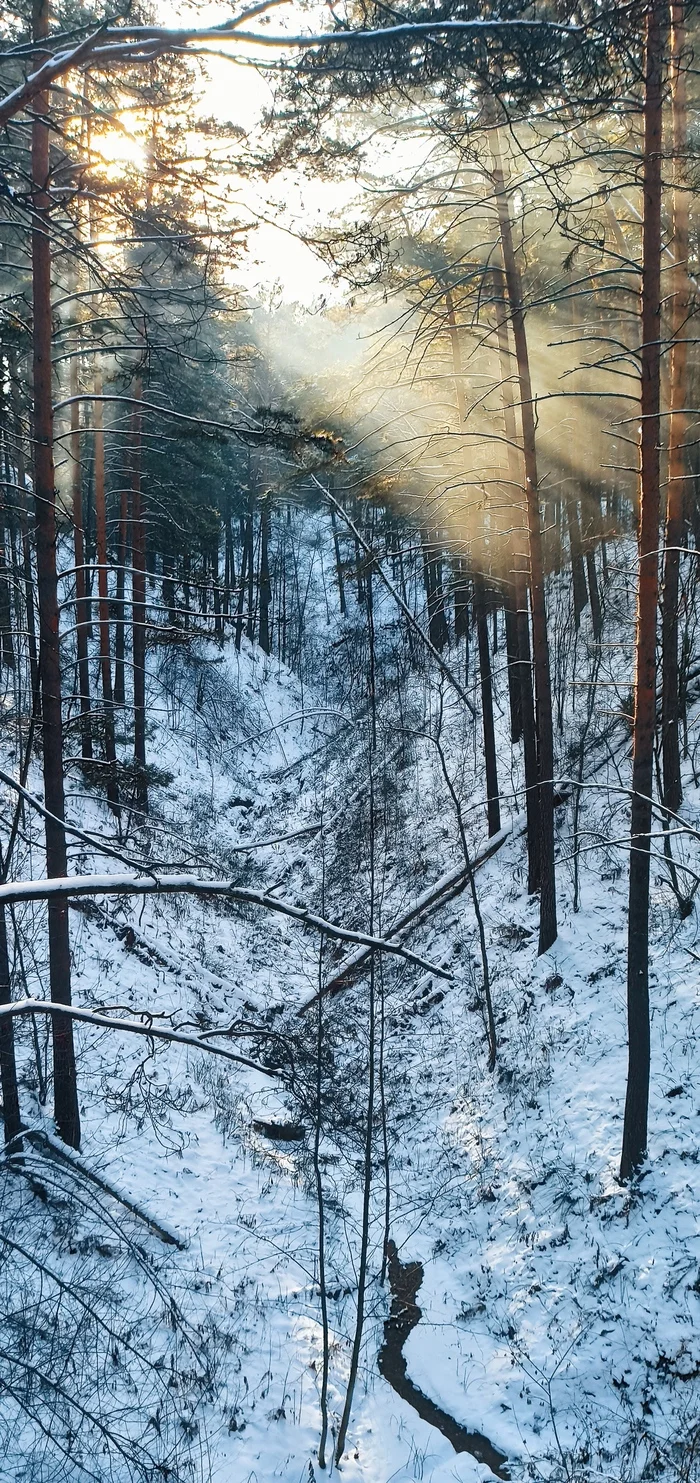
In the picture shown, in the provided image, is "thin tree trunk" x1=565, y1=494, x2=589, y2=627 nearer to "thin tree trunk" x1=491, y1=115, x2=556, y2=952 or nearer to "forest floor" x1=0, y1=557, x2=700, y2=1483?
"forest floor" x1=0, y1=557, x2=700, y2=1483

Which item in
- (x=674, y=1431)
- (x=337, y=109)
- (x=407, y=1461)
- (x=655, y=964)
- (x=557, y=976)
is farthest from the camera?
(x=557, y=976)

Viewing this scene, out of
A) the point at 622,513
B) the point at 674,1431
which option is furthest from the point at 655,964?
the point at 622,513

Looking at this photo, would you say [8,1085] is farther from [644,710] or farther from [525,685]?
[525,685]

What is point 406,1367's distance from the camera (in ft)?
23.9

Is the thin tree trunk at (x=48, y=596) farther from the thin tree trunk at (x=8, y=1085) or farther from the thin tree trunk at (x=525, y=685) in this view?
the thin tree trunk at (x=525, y=685)

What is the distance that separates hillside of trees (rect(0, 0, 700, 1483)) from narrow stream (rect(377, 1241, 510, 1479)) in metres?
0.03

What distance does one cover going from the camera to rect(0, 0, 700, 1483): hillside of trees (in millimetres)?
4168

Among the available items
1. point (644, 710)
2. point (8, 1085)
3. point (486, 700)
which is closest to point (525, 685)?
point (486, 700)

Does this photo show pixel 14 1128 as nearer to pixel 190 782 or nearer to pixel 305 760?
pixel 190 782

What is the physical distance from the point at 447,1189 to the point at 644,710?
243 inches

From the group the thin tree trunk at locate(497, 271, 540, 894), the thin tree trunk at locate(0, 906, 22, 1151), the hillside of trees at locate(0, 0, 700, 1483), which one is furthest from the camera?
the thin tree trunk at locate(497, 271, 540, 894)

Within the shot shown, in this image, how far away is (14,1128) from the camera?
7.74 meters

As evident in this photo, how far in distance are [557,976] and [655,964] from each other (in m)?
1.72

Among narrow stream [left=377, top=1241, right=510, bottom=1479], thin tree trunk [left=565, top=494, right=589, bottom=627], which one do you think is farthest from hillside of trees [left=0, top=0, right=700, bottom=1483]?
thin tree trunk [left=565, top=494, right=589, bottom=627]
